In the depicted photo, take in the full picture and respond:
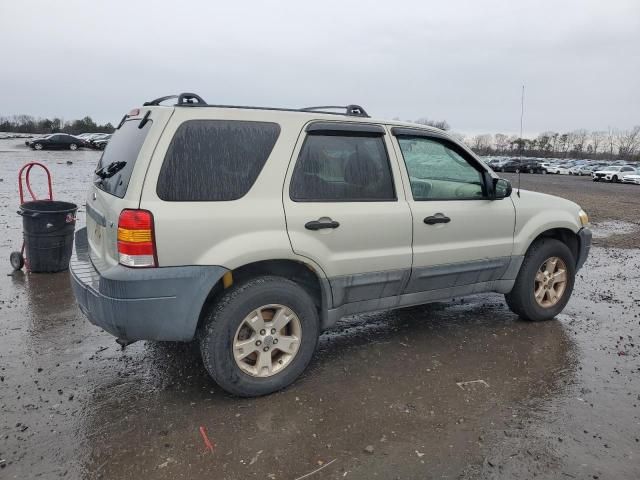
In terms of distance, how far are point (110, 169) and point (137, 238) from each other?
86 cm

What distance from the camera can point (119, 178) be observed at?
3.41 m

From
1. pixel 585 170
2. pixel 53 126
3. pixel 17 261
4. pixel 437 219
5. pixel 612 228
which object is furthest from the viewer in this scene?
pixel 53 126

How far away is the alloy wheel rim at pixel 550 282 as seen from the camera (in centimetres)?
503

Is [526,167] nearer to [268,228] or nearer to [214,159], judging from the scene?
[268,228]

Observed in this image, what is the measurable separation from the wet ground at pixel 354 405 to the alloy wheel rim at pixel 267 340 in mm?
237

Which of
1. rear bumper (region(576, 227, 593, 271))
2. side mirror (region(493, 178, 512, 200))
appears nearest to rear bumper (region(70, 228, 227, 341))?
side mirror (region(493, 178, 512, 200))

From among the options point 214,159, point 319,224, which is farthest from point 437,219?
point 214,159

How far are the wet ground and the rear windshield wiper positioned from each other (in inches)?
59.0

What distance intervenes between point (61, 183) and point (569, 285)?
17549 mm

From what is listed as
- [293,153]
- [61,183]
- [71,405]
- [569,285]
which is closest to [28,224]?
[71,405]

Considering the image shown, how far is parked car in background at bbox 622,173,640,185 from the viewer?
36.2 metres

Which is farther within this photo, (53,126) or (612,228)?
(53,126)

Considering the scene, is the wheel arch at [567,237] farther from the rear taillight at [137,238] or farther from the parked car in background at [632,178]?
the parked car in background at [632,178]

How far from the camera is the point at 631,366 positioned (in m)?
4.20
